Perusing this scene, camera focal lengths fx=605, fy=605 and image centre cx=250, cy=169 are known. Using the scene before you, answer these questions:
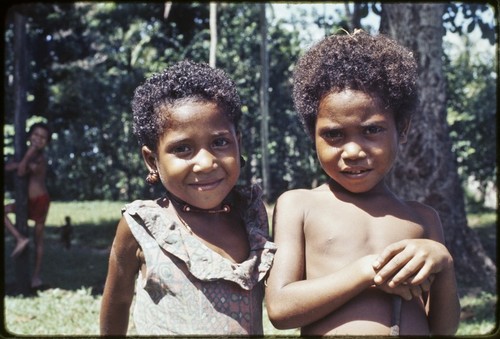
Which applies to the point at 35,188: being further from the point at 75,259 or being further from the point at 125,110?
the point at 125,110

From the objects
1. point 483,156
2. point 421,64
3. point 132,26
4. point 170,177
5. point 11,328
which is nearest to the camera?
point 170,177

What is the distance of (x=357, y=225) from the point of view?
6.26 ft

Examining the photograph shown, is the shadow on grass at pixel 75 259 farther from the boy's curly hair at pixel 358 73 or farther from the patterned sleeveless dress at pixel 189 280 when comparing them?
the boy's curly hair at pixel 358 73

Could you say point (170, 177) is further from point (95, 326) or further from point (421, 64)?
point (421, 64)

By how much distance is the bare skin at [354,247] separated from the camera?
1.76 m

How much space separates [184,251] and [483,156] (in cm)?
1294

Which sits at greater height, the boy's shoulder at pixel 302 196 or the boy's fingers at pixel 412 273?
the boy's shoulder at pixel 302 196

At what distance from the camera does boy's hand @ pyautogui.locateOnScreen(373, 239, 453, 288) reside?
67.1 inches

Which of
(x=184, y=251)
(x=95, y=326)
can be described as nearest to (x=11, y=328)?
(x=95, y=326)

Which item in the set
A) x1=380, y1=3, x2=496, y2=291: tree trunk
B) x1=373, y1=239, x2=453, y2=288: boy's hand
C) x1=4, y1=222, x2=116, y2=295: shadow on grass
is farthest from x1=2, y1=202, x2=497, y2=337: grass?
x1=373, y1=239, x2=453, y2=288: boy's hand

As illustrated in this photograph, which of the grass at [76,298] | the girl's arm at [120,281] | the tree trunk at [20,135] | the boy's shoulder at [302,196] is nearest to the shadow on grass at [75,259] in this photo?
the grass at [76,298]

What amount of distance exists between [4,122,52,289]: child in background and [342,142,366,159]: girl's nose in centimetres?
496

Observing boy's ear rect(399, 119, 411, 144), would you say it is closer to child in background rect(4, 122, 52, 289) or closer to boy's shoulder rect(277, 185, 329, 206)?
boy's shoulder rect(277, 185, 329, 206)

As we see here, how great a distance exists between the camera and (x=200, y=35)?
46.5ft
